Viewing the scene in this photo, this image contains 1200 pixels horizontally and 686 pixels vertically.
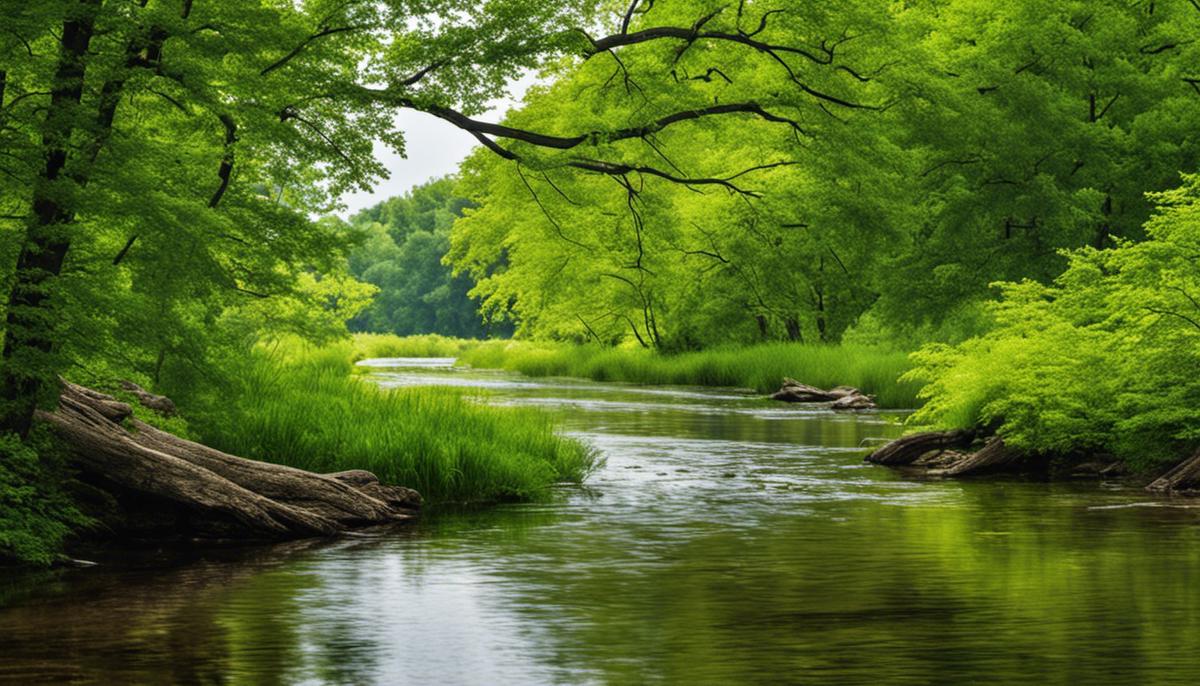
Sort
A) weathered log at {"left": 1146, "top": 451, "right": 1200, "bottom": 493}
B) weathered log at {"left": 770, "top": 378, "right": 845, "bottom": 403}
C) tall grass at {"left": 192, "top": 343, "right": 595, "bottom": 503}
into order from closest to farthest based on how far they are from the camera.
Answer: tall grass at {"left": 192, "top": 343, "right": 595, "bottom": 503}
weathered log at {"left": 1146, "top": 451, "right": 1200, "bottom": 493}
weathered log at {"left": 770, "top": 378, "right": 845, "bottom": 403}

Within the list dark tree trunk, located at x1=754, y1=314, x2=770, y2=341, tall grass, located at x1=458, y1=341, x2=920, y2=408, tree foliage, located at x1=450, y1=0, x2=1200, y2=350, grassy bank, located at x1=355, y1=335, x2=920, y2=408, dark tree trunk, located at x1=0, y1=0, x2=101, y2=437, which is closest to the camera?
dark tree trunk, located at x1=0, y1=0, x2=101, y2=437

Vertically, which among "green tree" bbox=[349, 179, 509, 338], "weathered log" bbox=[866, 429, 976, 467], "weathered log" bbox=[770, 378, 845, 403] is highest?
"green tree" bbox=[349, 179, 509, 338]

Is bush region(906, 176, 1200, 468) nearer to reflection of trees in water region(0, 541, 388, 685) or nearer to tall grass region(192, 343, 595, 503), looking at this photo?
tall grass region(192, 343, 595, 503)

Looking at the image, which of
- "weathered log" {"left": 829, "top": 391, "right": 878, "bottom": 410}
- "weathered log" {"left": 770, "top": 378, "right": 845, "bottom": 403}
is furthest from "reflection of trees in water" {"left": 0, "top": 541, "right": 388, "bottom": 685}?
"weathered log" {"left": 770, "top": 378, "right": 845, "bottom": 403}

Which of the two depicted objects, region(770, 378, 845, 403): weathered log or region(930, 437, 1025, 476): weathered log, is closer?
region(930, 437, 1025, 476): weathered log

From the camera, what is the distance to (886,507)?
1852cm

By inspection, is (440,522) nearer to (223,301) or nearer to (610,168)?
(223,301)

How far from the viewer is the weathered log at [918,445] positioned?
80.0 ft

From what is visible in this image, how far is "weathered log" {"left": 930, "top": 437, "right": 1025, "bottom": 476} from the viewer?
2291 centimetres

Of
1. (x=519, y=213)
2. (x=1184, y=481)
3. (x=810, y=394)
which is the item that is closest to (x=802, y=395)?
(x=810, y=394)

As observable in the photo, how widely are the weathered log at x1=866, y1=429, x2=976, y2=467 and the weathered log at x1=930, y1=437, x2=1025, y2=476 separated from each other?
1299 millimetres

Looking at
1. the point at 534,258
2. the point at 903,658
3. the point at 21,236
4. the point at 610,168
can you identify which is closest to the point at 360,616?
the point at 903,658

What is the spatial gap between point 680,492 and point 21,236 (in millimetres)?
10227

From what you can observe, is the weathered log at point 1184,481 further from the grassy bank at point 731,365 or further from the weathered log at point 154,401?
the weathered log at point 154,401
